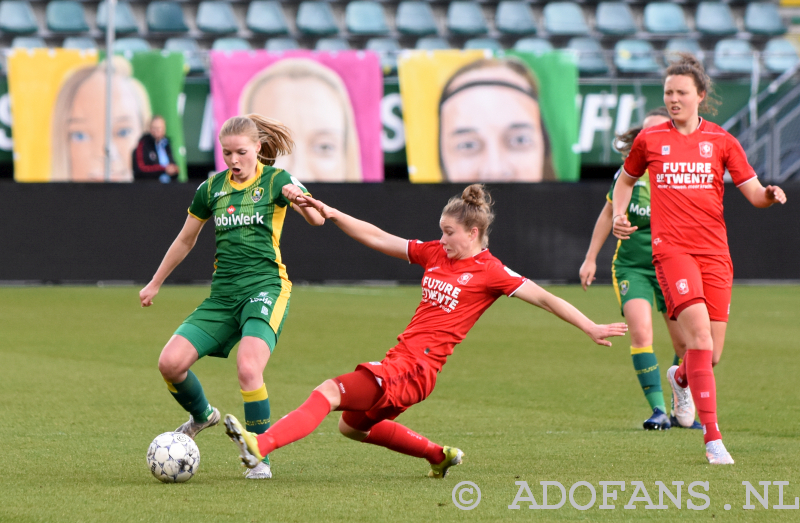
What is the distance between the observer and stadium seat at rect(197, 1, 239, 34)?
70.8 ft

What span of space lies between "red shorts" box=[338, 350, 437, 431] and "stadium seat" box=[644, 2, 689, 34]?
19634mm

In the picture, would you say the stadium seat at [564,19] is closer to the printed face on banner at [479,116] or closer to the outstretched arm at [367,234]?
the printed face on banner at [479,116]

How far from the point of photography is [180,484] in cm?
485

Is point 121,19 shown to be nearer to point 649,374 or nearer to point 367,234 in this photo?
point 649,374

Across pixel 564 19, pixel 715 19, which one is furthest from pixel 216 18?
pixel 715 19

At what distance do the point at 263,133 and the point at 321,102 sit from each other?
13445 mm


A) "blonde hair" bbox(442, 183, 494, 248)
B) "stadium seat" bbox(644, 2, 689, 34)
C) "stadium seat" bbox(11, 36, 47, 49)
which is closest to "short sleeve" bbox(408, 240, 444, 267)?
"blonde hair" bbox(442, 183, 494, 248)

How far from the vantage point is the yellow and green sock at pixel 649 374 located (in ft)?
23.0

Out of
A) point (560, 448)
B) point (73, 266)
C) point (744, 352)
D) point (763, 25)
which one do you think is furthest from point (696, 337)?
point (763, 25)

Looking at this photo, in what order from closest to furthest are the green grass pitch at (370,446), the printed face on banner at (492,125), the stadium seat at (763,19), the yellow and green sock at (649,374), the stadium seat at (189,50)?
the green grass pitch at (370,446) < the yellow and green sock at (649,374) < the stadium seat at (189,50) < the printed face on banner at (492,125) < the stadium seat at (763,19)

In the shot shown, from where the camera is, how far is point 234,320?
552cm

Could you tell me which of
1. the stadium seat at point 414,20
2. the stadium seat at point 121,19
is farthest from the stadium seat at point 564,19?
the stadium seat at point 121,19

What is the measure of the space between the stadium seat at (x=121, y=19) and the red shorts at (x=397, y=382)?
17.6 m

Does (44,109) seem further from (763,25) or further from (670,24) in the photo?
(763,25)
